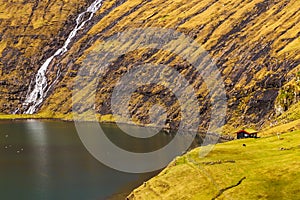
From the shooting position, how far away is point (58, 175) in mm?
129375

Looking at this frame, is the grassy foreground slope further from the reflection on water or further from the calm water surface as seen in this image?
Result: the reflection on water

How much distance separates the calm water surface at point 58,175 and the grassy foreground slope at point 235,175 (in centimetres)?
1670

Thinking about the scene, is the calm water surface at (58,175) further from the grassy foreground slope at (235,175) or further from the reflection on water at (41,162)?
the grassy foreground slope at (235,175)

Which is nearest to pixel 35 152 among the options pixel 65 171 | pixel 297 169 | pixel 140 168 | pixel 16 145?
pixel 16 145

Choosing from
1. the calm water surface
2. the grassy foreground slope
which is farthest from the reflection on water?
the grassy foreground slope

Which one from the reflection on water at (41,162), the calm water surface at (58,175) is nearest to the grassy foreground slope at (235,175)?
the calm water surface at (58,175)

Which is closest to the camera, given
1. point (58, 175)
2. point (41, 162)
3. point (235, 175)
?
point (235, 175)

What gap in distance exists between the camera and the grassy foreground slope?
84875 millimetres

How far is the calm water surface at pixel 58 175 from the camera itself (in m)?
113

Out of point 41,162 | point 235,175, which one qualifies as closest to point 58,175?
point 41,162

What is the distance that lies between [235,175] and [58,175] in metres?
57.0

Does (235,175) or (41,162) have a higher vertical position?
(41,162)

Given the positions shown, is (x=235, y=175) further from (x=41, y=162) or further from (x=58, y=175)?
(x=41, y=162)

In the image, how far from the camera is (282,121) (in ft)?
546
